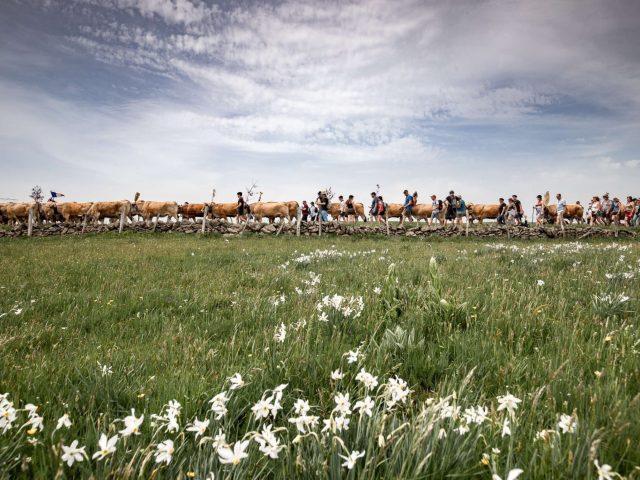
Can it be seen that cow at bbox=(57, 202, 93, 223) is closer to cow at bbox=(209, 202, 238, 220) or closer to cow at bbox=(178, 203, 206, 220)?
cow at bbox=(178, 203, 206, 220)

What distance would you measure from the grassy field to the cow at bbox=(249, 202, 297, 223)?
40.1 m

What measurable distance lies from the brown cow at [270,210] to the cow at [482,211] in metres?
26.3

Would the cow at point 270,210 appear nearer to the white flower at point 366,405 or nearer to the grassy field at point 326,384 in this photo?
the grassy field at point 326,384

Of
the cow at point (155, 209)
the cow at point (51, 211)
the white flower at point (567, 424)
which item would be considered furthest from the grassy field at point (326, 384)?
the cow at point (51, 211)

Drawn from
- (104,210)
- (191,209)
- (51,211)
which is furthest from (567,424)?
(51,211)

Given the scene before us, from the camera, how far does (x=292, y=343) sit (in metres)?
3.32

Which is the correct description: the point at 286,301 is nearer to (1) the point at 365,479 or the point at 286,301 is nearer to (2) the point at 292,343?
(2) the point at 292,343

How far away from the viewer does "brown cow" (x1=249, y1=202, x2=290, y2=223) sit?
155ft

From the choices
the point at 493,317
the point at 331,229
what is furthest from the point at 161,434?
the point at 331,229

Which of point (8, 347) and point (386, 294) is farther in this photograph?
point (386, 294)

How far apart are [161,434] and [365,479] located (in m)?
1.35

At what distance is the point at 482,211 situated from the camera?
49844mm

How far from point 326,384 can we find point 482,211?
52907mm

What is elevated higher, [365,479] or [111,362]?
[365,479]
